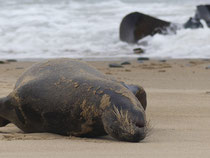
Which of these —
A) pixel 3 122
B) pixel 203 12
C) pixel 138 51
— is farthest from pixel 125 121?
pixel 203 12

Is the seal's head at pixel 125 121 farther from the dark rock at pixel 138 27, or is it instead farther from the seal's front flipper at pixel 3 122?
the dark rock at pixel 138 27

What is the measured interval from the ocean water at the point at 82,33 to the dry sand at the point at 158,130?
3.04 metres

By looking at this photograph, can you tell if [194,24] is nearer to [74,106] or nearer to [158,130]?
[158,130]

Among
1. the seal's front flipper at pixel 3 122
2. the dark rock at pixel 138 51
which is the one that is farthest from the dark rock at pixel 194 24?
the seal's front flipper at pixel 3 122

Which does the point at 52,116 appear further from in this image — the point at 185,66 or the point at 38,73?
the point at 185,66

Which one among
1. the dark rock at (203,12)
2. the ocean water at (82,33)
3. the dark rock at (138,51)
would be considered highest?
the dark rock at (203,12)

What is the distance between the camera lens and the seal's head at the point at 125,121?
11.9 feet

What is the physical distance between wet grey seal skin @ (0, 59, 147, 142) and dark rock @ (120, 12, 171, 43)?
30.4 feet

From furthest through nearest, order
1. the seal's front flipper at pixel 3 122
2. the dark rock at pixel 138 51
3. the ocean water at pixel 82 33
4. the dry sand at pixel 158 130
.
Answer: the ocean water at pixel 82 33
the dark rock at pixel 138 51
the seal's front flipper at pixel 3 122
the dry sand at pixel 158 130

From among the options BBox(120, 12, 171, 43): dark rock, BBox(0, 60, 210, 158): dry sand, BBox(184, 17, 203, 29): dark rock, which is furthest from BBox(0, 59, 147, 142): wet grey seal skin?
BBox(184, 17, 203, 29): dark rock

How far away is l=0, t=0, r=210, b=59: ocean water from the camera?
1264 centimetres

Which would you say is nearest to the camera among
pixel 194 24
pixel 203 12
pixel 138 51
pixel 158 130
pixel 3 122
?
pixel 158 130

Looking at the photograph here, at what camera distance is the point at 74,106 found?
3.96 m

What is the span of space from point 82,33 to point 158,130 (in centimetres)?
1105
